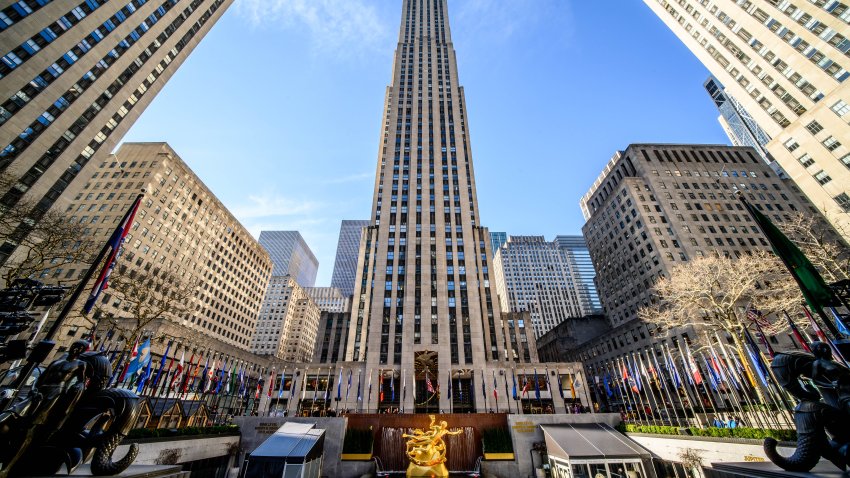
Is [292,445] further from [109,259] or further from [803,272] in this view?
[803,272]

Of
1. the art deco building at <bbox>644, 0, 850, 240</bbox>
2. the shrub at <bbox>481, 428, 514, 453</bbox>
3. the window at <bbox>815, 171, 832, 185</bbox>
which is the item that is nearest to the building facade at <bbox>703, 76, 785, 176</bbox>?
the art deco building at <bbox>644, 0, 850, 240</bbox>

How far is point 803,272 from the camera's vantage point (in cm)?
1149

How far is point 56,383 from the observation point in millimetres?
7500

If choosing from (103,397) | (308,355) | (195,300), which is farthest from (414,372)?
(308,355)

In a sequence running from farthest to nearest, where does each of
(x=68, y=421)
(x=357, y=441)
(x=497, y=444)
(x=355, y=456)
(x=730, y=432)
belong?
(x=497, y=444), (x=357, y=441), (x=355, y=456), (x=730, y=432), (x=68, y=421)

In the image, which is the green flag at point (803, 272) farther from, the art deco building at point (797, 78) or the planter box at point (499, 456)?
the art deco building at point (797, 78)

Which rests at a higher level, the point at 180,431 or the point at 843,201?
the point at 843,201

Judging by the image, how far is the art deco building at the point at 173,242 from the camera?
6156 centimetres

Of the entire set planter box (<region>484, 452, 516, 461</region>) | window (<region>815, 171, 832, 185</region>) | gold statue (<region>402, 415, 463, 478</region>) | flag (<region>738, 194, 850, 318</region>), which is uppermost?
window (<region>815, 171, 832, 185</region>)

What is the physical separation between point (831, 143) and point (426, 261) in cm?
5453

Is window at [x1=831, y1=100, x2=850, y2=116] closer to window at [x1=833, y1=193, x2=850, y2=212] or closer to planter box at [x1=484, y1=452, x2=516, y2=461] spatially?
window at [x1=833, y1=193, x2=850, y2=212]

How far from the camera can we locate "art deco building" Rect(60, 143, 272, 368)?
6156 centimetres

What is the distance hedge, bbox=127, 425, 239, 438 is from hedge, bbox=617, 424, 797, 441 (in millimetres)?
33519

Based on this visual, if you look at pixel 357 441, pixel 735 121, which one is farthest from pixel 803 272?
pixel 735 121
